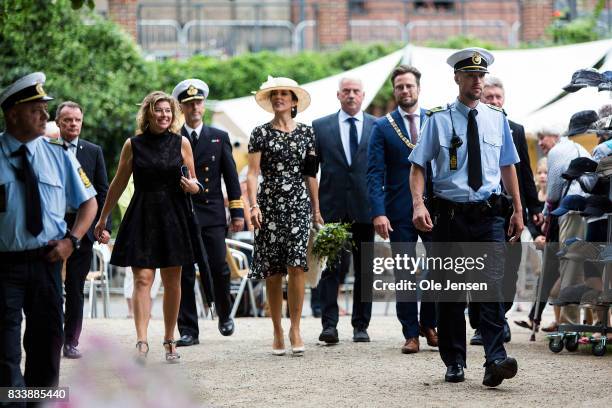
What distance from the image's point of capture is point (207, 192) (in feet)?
36.3

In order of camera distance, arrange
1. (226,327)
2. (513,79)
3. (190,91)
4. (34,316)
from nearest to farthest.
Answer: (34,316) < (190,91) < (226,327) < (513,79)

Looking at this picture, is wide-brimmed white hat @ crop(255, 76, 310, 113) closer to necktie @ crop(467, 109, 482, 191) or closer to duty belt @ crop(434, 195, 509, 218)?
necktie @ crop(467, 109, 482, 191)

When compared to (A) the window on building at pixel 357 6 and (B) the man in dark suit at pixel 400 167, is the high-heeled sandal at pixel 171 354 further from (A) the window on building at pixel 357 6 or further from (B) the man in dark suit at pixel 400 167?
(A) the window on building at pixel 357 6

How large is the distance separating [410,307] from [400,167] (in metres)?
1.15

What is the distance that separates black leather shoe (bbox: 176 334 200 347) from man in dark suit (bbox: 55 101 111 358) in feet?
3.21

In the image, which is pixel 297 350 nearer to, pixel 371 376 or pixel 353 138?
pixel 371 376

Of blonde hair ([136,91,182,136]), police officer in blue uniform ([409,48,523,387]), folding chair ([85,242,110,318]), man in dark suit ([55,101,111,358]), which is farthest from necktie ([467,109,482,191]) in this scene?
folding chair ([85,242,110,318])

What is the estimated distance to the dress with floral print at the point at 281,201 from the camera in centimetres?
1012

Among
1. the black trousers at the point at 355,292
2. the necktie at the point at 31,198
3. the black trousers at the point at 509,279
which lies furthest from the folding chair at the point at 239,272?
the necktie at the point at 31,198

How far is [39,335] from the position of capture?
20.5 feet

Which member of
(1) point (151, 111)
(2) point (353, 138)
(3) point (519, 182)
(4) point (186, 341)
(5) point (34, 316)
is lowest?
(4) point (186, 341)

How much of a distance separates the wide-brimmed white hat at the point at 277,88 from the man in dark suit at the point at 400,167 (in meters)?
0.64

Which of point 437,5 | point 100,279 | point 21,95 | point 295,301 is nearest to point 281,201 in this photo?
point 295,301

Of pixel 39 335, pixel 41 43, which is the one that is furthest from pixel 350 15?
pixel 39 335
